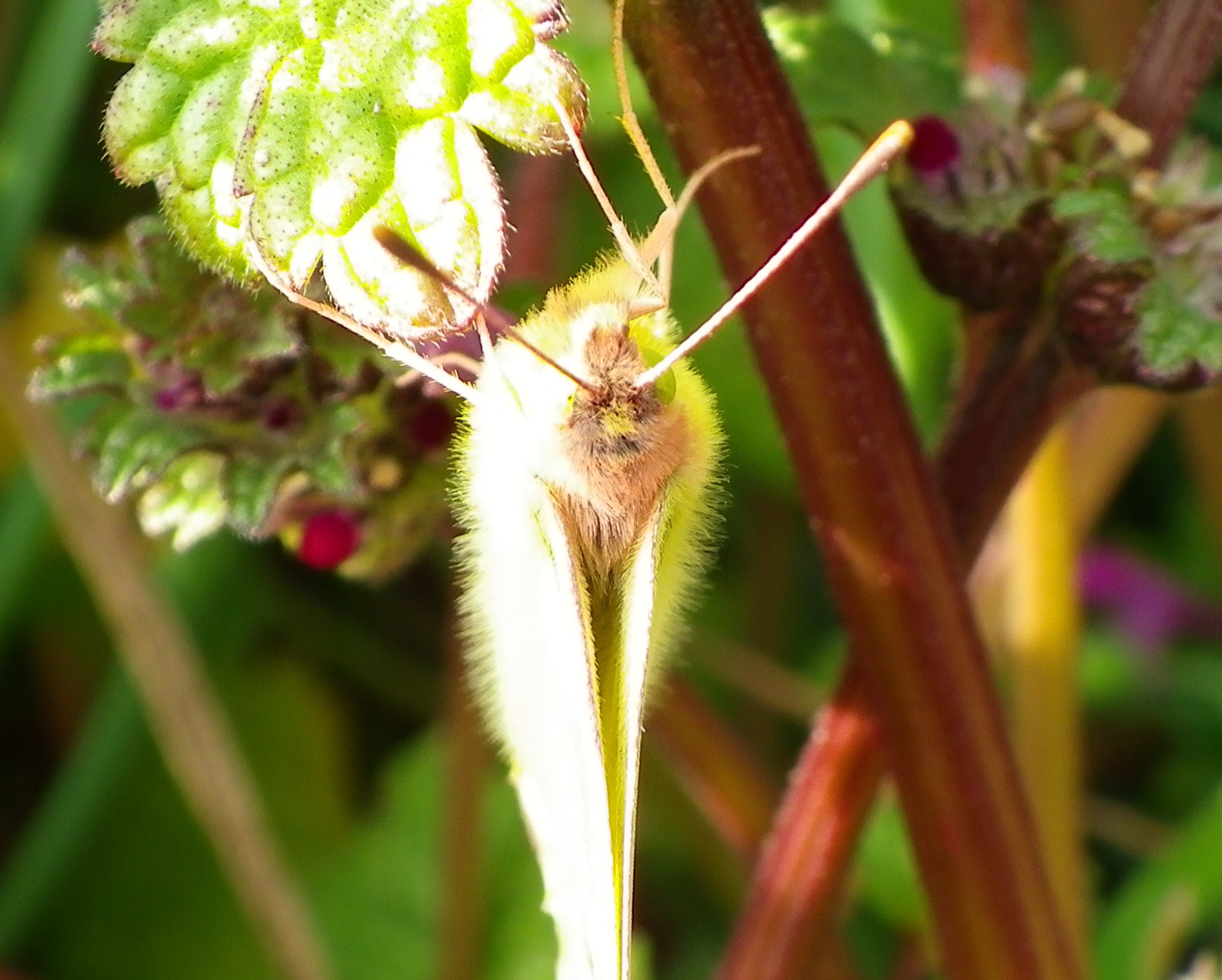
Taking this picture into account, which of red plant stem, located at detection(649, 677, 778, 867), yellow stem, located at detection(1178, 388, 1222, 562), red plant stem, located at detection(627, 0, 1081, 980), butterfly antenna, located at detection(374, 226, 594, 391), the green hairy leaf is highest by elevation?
the green hairy leaf

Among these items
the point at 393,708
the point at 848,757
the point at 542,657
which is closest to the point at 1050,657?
the point at 848,757

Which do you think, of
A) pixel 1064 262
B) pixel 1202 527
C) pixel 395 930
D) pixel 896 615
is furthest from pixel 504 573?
pixel 1202 527

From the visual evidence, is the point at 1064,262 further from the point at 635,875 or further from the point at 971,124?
the point at 635,875

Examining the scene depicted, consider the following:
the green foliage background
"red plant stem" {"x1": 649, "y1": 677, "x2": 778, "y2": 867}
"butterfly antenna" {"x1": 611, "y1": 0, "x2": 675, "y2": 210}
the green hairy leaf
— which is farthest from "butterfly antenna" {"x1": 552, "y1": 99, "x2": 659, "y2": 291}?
the green foliage background

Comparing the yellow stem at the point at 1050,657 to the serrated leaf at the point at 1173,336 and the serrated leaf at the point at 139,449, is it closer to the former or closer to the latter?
the serrated leaf at the point at 1173,336

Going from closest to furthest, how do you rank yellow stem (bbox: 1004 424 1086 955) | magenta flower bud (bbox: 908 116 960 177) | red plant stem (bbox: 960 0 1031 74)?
1. magenta flower bud (bbox: 908 116 960 177)
2. red plant stem (bbox: 960 0 1031 74)
3. yellow stem (bbox: 1004 424 1086 955)

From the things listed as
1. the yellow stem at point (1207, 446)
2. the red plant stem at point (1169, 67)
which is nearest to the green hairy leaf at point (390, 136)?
the red plant stem at point (1169, 67)

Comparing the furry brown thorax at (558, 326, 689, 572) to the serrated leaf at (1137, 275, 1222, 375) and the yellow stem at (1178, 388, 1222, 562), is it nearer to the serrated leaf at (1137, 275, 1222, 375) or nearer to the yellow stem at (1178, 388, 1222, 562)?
the serrated leaf at (1137, 275, 1222, 375)
